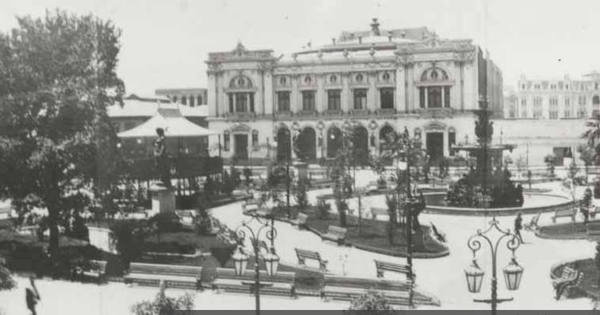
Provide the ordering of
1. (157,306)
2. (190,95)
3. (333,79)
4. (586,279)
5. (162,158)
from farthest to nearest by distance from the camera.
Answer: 1. (190,95)
2. (333,79)
3. (162,158)
4. (586,279)
5. (157,306)

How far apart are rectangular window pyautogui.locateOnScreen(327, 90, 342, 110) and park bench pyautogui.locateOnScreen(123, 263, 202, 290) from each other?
47.1 metres

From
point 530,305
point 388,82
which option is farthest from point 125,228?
point 388,82

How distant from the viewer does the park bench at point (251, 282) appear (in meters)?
17.2

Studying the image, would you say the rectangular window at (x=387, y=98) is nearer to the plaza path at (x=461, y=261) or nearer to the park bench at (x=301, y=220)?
the plaza path at (x=461, y=261)

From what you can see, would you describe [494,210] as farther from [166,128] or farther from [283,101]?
[283,101]

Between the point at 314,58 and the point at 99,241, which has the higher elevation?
the point at 314,58

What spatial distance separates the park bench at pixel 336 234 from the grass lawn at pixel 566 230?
6929 mm

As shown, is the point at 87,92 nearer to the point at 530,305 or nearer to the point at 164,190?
the point at 164,190

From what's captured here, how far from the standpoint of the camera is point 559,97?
241ft

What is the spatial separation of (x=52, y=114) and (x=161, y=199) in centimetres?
782

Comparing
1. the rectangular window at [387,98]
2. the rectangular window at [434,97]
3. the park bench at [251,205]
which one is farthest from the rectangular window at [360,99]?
the park bench at [251,205]

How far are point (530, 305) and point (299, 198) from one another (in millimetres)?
17115

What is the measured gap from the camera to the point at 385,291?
55.1 ft

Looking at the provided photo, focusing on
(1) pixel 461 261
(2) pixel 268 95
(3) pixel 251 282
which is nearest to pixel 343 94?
(2) pixel 268 95
